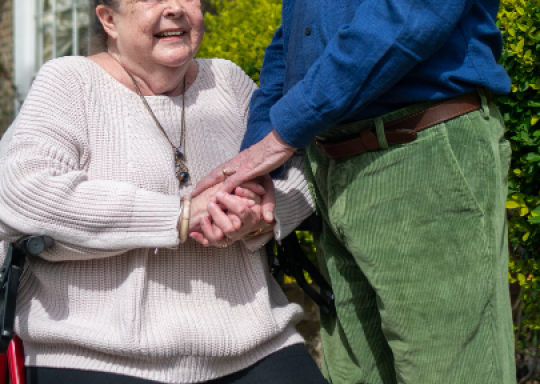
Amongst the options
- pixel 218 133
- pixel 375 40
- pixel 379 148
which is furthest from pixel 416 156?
pixel 218 133

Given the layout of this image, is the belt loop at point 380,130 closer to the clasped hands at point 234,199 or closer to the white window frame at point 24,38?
the clasped hands at point 234,199

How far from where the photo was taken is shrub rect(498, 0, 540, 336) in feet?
8.10

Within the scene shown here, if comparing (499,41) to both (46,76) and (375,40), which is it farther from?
(46,76)

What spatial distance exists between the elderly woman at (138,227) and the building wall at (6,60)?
7.59 m

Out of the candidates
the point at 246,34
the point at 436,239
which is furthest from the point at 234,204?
the point at 246,34

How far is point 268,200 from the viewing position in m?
1.97

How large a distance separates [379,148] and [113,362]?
3.47 feet

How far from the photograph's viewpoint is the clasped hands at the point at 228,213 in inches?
72.6

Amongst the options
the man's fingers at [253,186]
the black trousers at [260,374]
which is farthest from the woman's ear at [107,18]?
the black trousers at [260,374]

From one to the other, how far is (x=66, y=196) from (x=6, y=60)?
Result: 8276 mm

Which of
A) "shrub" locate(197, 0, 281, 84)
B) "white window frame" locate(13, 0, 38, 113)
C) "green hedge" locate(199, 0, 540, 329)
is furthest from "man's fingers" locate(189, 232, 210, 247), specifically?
"white window frame" locate(13, 0, 38, 113)

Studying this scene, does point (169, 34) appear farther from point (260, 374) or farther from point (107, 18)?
point (260, 374)

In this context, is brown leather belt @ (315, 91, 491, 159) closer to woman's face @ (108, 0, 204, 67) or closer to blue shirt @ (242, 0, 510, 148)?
blue shirt @ (242, 0, 510, 148)

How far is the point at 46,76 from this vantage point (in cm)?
197
